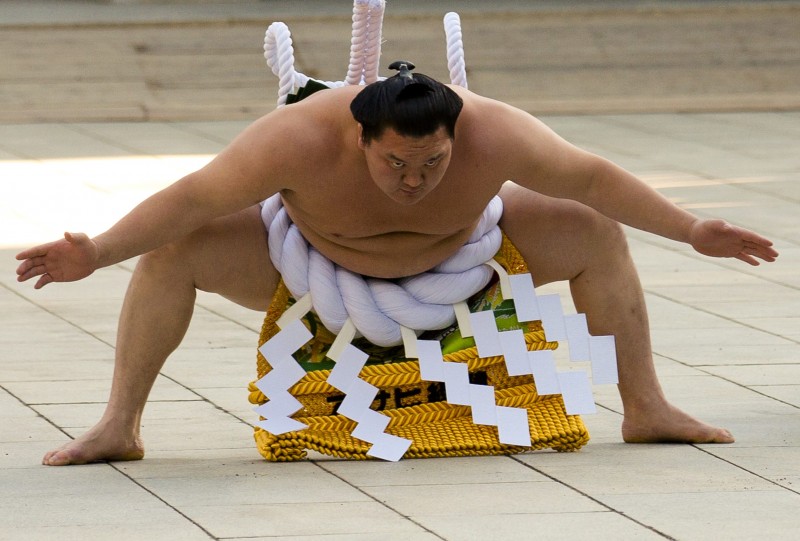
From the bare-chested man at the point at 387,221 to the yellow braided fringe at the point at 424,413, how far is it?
0.14 metres

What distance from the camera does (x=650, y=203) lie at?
10.8 ft

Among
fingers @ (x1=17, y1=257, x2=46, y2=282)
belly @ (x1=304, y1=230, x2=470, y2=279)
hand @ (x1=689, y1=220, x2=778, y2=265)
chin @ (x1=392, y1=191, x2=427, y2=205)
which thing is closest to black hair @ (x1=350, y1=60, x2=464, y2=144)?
chin @ (x1=392, y1=191, x2=427, y2=205)

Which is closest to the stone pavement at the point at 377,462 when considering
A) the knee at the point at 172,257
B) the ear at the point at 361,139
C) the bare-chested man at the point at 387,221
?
the bare-chested man at the point at 387,221

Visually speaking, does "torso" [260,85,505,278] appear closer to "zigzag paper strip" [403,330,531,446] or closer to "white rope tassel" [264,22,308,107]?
"zigzag paper strip" [403,330,531,446]

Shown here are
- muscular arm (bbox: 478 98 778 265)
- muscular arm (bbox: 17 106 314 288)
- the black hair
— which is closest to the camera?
the black hair

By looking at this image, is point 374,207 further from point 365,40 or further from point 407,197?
point 365,40

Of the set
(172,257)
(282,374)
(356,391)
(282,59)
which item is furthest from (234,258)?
(282,59)

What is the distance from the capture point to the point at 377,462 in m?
3.35

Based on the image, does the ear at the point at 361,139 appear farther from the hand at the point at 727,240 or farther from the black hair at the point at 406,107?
the hand at the point at 727,240

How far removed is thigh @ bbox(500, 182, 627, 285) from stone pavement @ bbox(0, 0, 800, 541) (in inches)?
15.8

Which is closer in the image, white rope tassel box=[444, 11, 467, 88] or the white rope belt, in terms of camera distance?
the white rope belt

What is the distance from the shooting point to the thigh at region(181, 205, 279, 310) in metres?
3.32

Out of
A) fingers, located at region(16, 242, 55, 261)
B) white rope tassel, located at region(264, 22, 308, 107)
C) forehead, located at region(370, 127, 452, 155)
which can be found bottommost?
fingers, located at region(16, 242, 55, 261)

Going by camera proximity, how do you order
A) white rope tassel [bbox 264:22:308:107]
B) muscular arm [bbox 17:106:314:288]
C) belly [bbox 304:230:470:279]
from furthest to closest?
white rope tassel [bbox 264:22:308:107], belly [bbox 304:230:470:279], muscular arm [bbox 17:106:314:288]
